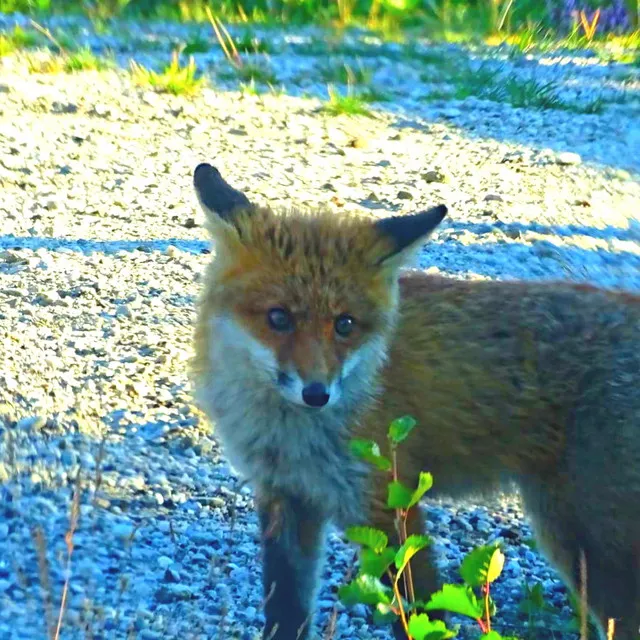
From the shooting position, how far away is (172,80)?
10.9 metres

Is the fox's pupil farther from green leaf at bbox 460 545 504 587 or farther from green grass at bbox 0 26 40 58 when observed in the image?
green grass at bbox 0 26 40 58

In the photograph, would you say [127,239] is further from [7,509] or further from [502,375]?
[502,375]

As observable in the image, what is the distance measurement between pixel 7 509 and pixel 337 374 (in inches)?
53.7

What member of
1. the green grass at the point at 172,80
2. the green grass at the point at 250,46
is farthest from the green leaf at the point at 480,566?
the green grass at the point at 250,46

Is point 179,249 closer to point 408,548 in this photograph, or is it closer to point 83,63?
point 408,548

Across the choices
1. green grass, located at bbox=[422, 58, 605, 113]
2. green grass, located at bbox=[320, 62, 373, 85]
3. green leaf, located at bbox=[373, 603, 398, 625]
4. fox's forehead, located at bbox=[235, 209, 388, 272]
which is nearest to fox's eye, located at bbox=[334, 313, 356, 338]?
fox's forehead, located at bbox=[235, 209, 388, 272]

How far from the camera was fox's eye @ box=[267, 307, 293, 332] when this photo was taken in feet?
12.0

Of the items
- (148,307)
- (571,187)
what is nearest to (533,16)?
(571,187)

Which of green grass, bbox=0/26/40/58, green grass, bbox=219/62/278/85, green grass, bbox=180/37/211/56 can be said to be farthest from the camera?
green grass, bbox=180/37/211/56

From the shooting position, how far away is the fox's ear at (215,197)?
3.90m

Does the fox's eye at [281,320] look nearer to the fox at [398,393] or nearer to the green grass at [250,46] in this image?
the fox at [398,393]

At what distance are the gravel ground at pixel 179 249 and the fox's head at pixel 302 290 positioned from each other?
54 cm

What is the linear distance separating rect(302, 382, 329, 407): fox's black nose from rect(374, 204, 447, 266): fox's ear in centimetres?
57

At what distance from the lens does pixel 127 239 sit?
7.20 metres
